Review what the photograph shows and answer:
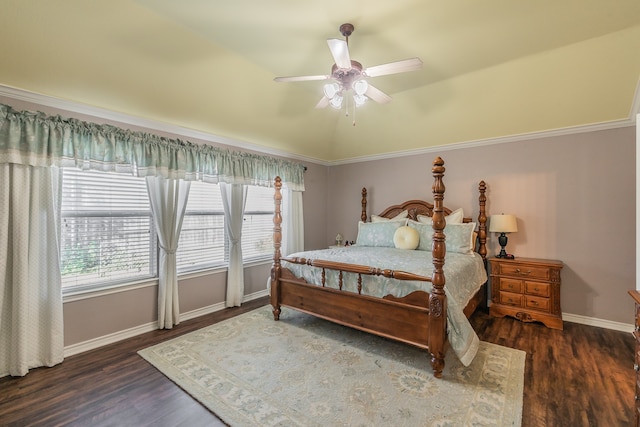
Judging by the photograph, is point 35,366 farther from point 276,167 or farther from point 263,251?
point 276,167

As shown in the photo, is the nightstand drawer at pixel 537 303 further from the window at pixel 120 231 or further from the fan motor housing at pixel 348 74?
the window at pixel 120 231

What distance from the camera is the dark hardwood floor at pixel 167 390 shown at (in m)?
1.88

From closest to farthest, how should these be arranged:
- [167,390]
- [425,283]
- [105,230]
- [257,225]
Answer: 1. [167,390]
2. [425,283]
3. [105,230]
4. [257,225]

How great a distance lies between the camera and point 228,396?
82.1 inches

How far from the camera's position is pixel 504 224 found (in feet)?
12.0

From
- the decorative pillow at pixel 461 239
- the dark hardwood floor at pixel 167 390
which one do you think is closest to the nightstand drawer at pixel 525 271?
the decorative pillow at pixel 461 239

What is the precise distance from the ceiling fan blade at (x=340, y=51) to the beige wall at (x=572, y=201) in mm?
2881

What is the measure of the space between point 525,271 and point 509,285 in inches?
10.0

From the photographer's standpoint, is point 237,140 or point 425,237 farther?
point 237,140

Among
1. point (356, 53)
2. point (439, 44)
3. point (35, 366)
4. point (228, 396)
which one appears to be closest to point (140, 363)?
point (35, 366)

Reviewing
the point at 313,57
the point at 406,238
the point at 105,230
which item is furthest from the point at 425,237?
the point at 105,230

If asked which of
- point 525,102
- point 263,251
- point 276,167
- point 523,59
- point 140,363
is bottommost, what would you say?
point 140,363

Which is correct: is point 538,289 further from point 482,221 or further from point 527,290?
point 482,221

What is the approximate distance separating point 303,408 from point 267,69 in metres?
3.29
